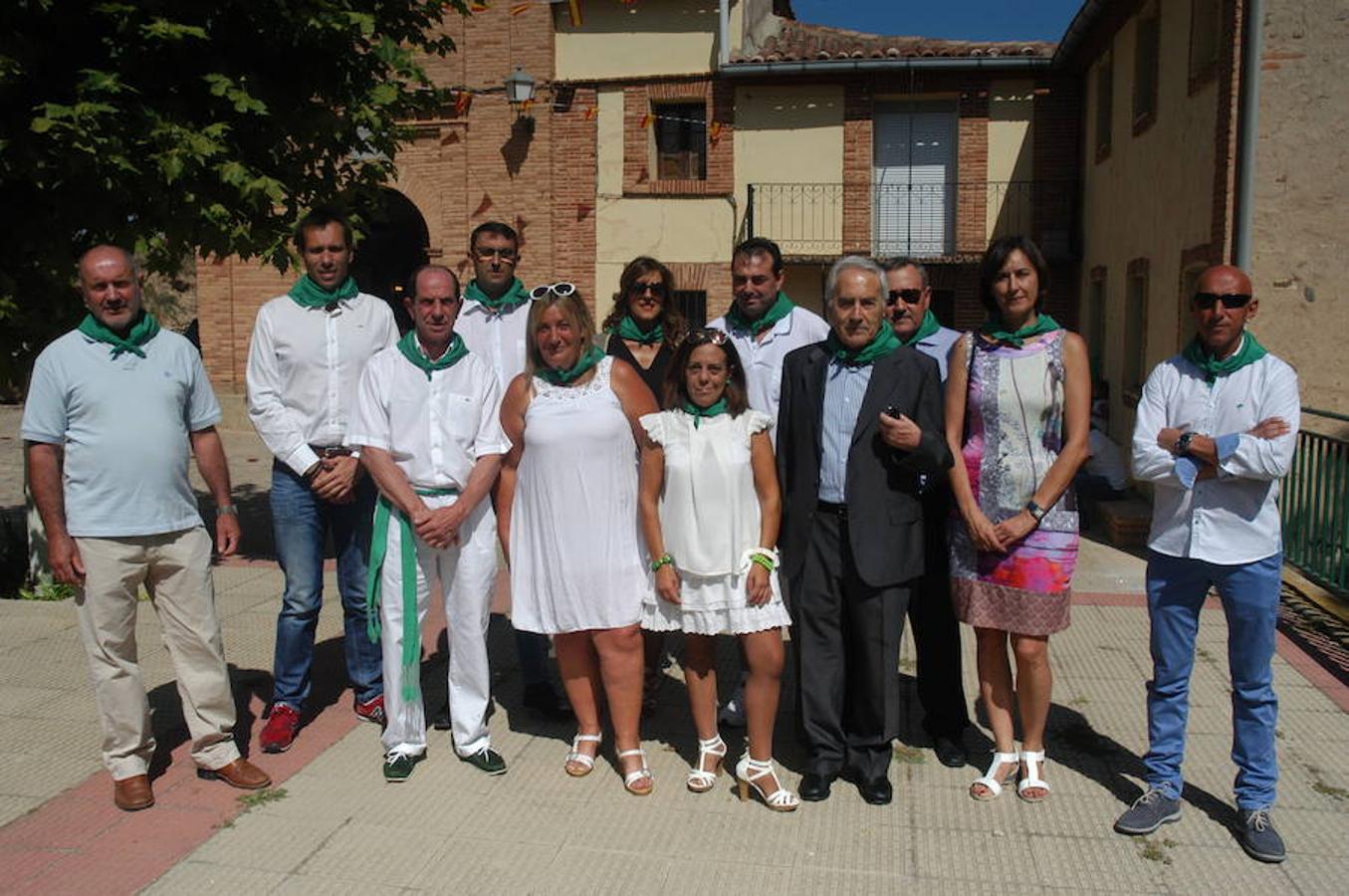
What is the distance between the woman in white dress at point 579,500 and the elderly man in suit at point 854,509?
611 millimetres

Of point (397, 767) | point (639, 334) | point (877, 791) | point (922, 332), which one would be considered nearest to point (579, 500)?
point (639, 334)

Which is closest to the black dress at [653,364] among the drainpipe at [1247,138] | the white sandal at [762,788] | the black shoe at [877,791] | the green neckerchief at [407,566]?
the green neckerchief at [407,566]

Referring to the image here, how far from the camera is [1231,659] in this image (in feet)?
12.8

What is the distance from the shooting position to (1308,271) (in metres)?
8.67

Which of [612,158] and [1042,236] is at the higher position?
[612,158]

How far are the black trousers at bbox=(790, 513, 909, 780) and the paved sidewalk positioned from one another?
192mm

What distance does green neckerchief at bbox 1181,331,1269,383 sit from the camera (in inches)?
151

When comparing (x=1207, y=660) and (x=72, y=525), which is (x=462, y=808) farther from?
(x=1207, y=660)

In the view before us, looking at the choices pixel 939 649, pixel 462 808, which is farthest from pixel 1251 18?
pixel 462 808

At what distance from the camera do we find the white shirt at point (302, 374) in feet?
15.1

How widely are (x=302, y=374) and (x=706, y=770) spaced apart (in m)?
2.31

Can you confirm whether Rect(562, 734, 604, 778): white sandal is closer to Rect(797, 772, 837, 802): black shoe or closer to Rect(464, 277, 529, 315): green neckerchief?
Rect(797, 772, 837, 802): black shoe

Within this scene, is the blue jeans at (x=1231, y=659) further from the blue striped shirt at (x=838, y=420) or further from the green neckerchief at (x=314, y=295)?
the green neckerchief at (x=314, y=295)

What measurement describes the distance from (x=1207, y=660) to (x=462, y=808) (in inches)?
157
